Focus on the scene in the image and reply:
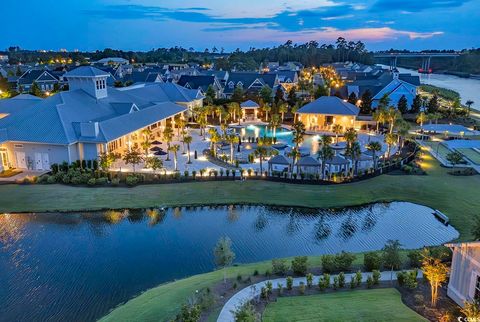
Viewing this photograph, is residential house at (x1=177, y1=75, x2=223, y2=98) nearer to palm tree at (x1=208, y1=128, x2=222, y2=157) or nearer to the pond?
palm tree at (x1=208, y1=128, x2=222, y2=157)

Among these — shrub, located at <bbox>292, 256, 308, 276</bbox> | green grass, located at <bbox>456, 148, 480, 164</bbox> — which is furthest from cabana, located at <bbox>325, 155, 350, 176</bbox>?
shrub, located at <bbox>292, 256, 308, 276</bbox>

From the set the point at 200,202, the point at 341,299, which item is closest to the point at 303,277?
the point at 341,299

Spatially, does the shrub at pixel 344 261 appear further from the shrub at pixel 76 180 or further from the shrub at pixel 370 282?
the shrub at pixel 76 180

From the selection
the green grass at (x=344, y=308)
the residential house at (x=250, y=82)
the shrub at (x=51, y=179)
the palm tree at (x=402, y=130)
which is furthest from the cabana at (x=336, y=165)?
the residential house at (x=250, y=82)

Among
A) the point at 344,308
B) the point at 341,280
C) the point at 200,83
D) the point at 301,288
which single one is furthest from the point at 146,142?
the point at 200,83

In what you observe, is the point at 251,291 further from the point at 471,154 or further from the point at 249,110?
the point at 249,110

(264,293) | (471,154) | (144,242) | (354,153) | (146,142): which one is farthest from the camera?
(471,154)

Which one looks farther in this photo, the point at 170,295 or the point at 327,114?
the point at 327,114
